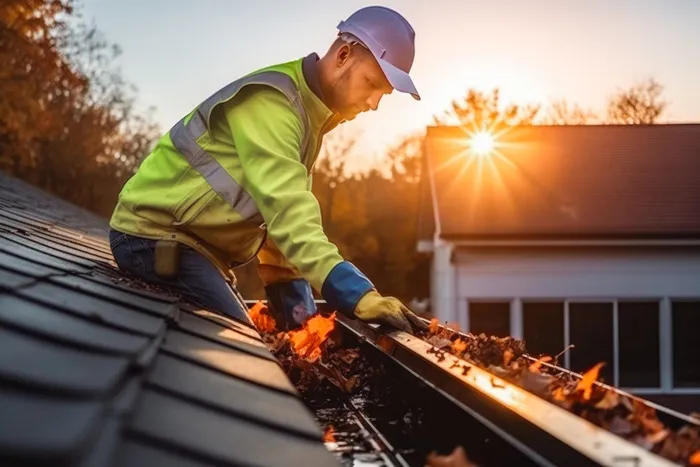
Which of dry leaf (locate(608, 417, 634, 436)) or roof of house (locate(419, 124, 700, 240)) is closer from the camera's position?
dry leaf (locate(608, 417, 634, 436))

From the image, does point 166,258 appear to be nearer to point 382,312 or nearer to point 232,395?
point 382,312

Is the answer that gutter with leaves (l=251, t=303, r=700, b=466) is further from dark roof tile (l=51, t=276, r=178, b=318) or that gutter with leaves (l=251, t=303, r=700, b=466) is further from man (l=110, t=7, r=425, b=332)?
dark roof tile (l=51, t=276, r=178, b=318)

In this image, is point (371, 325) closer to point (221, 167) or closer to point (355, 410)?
point (355, 410)

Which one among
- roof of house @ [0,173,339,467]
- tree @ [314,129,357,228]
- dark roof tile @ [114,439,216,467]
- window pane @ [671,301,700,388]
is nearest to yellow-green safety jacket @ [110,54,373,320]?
roof of house @ [0,173,339,467]

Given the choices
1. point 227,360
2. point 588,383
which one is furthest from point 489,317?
point 227,360

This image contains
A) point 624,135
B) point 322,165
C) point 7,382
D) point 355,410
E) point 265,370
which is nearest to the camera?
point 7,382

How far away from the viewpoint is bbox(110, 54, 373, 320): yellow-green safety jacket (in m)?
2.57

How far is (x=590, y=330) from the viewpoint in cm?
1565

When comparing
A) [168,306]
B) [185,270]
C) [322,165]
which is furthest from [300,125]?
[322,165]

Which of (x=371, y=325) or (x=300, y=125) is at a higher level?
(x=300, y=125)

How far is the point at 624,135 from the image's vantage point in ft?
62.5

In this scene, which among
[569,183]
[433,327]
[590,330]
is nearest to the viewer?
[433,327]

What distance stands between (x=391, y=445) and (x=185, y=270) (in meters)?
1.09

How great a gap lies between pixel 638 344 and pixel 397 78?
13803 millimetres
